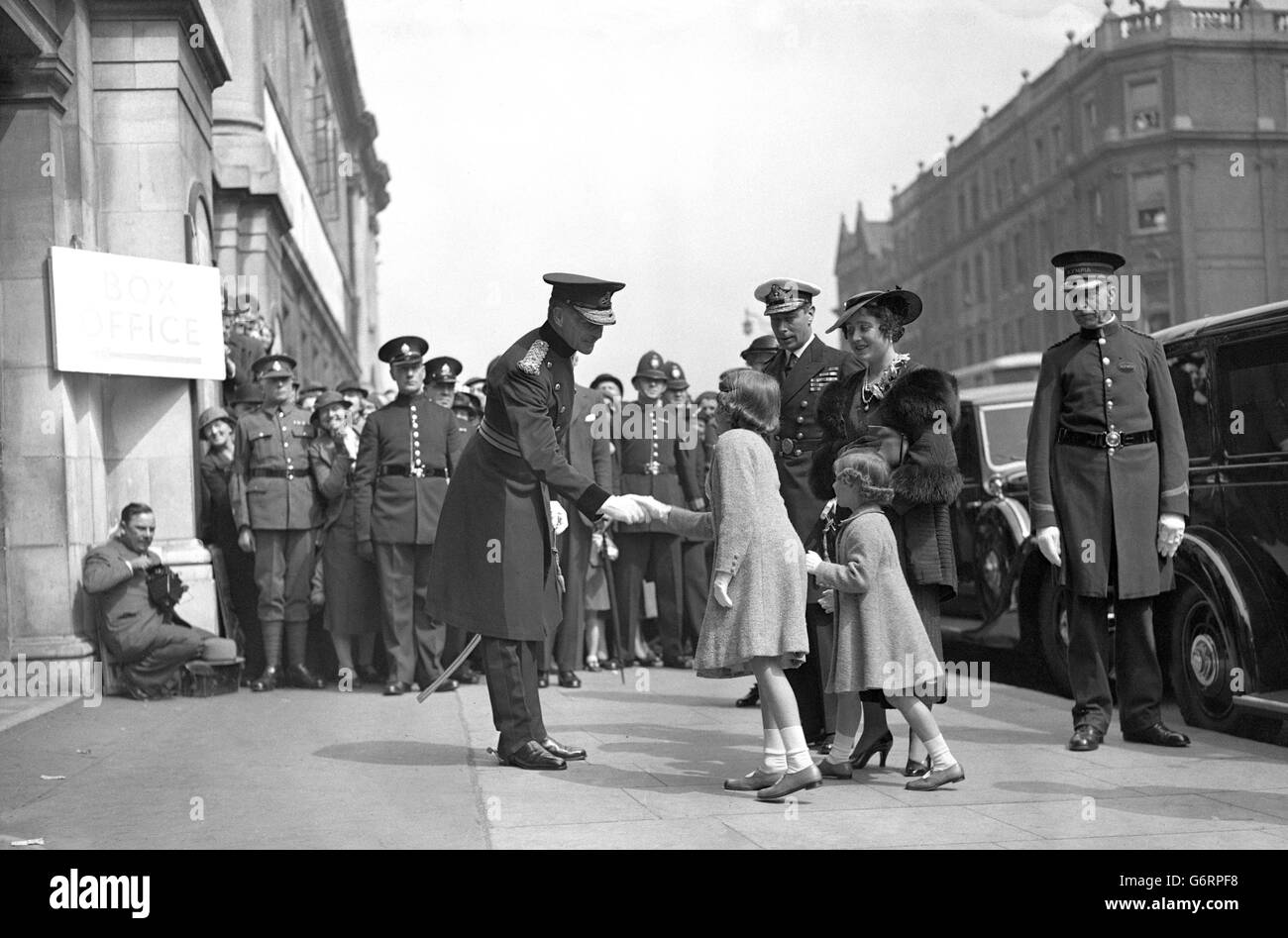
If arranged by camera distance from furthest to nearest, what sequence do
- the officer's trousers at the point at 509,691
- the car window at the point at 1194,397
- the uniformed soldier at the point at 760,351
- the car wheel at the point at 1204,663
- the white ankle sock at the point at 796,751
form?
the uniformed soldier at the point at 760,351, the car window at the point at 1194,397, the car wheel at the point at 1204,663, the officer's trousers at the point at 509,691, the white ankle sock at the point at 796,751

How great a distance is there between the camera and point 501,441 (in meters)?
7.07

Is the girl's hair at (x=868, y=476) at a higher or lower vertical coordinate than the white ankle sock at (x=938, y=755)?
higher

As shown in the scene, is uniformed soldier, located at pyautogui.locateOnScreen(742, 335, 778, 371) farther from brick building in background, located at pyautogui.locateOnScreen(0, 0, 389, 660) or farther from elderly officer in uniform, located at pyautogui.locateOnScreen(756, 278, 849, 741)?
brick building in background, located at pyautogui.locateOnScreen(0, 0, 389, 660)

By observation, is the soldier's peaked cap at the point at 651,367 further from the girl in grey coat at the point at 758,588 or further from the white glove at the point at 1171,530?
the girl in grey coat at the point at 758,588

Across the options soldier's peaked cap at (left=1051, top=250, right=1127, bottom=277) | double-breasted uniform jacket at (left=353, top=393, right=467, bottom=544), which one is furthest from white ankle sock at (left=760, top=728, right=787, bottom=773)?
double-breasted uniform jacket at (left=353, top=393, right=467, bottom=544)

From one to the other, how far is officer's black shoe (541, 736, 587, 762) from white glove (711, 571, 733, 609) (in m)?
1.31

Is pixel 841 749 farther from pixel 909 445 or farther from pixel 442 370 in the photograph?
pixel 442 370

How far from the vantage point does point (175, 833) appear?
5.57 meters

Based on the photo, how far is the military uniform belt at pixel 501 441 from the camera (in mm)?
7047

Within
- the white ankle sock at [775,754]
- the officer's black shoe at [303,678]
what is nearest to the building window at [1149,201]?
the officer's black shoe at [303,678]

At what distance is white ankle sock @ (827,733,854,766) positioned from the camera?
264 inches

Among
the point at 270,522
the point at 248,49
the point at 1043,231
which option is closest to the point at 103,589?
the point at 270,522

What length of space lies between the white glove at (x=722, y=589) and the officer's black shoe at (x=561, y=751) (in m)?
1.31
